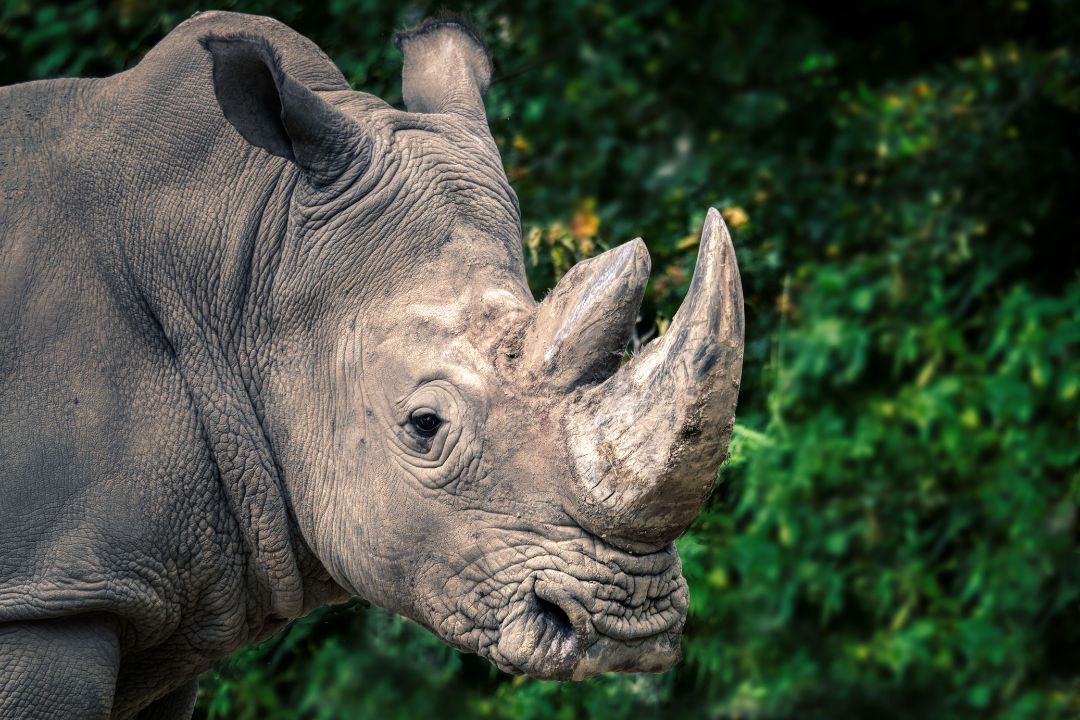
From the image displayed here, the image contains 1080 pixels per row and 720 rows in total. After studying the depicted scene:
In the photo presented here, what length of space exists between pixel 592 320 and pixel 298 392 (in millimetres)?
724

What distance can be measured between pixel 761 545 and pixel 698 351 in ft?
12.2

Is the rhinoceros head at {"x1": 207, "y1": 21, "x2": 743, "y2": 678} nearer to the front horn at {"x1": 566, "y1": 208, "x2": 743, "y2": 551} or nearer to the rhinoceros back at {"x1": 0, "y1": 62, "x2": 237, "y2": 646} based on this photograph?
the front horn at {"x1": 566, "y1": 208, "x2": 743, "y2": 551}

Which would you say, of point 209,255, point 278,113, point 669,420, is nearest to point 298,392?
point 209,255

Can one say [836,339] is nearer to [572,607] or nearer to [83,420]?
[572,607]

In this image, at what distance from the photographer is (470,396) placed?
3020 millimetres

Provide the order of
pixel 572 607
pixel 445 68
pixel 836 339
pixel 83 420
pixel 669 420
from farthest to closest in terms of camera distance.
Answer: pixel 836 339 → pixel 445 68 → pixel 83 420 → pixel 572 607 → pixel 669 420

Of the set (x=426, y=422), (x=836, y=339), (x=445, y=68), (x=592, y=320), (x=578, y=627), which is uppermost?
(x=445, y=68)

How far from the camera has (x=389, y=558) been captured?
122 inches

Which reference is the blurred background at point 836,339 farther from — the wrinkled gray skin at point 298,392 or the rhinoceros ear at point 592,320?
the rhinoceros ear at point 592,320

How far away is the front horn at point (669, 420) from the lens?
108 inches

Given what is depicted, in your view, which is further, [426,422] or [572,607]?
[426,422]

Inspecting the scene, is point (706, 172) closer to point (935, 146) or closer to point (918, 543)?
point (935, 146)

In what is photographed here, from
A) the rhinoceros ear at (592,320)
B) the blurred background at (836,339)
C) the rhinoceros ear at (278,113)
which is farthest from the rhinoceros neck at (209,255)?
the blurred background at (836,339)

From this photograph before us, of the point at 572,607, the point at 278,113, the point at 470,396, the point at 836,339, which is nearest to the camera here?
the point at 572,607
